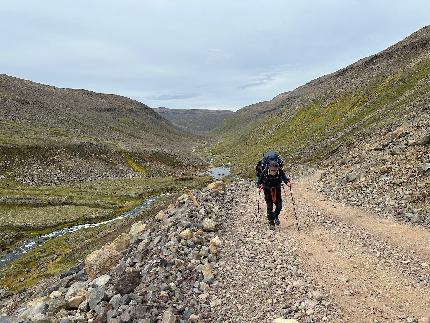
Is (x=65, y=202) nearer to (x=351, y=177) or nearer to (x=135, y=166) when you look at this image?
(x=135, y=166)

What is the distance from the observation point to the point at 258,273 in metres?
14.4

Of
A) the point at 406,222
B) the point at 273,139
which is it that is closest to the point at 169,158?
the point at 273,139

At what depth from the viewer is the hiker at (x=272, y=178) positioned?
17594 millimetres

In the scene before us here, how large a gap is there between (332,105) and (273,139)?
21594 millimetres

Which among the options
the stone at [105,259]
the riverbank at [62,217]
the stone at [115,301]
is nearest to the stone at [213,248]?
the stone at [115,301]

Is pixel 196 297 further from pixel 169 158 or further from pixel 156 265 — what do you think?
pixel 169 158

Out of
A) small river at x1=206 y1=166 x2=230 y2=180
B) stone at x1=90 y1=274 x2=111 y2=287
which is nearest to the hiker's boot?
stone at x1=90 y1=274 x2=111 y2=287

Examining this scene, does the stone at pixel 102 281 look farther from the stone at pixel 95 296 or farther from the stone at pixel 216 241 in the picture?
the stone at pixel 216 241

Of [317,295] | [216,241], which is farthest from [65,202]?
[317,295]

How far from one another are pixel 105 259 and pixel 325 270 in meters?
14.0

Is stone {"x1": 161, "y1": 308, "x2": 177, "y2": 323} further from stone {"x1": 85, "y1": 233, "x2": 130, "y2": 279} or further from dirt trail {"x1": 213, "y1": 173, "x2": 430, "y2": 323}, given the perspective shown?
stone {"x1": 85, "y1": 233, "x2": 130, "y2": 279}

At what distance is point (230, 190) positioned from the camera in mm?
27609

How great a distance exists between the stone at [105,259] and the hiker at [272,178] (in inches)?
357

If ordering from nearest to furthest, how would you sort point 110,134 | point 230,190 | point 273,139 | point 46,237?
point 230,190, point 46,237, point 273,139, point 110,134
